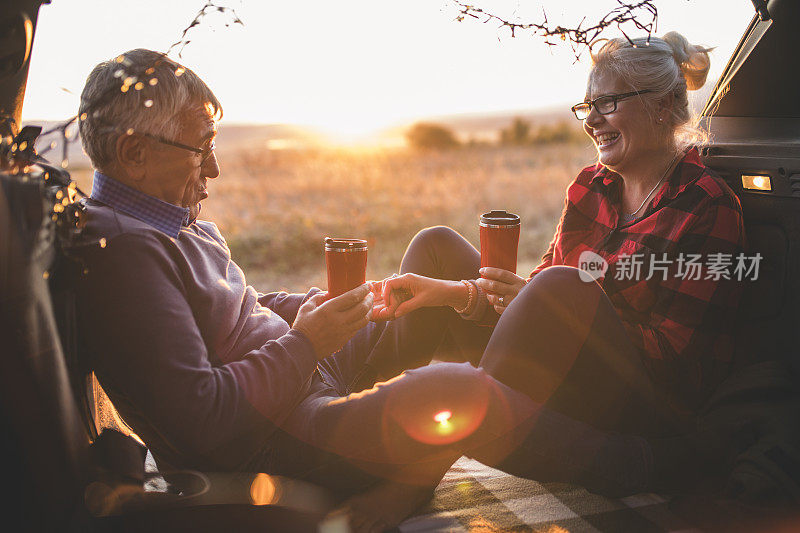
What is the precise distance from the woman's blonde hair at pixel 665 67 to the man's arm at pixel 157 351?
128 centimetres

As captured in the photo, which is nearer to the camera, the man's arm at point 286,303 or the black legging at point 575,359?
the black legging at point 575,359

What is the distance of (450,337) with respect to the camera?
1948mm

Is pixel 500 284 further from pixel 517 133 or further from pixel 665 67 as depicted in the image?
pixel 517 133

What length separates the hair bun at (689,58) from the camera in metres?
1.76

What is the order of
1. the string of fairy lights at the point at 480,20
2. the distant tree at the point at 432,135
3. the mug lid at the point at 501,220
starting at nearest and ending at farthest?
1. the string of fairy lights at the point at 480,20
2. the mug lid at the point at 501,220
3. the distant tree at the point at 432,135

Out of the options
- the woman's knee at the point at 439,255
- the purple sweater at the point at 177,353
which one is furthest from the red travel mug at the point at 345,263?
the woman's knee at the point at 439,255

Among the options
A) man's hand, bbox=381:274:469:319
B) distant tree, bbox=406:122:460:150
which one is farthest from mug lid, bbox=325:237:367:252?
distant tree, bbox=406:122:460:150

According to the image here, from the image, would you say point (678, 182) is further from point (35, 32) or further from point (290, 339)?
point (35, 32)

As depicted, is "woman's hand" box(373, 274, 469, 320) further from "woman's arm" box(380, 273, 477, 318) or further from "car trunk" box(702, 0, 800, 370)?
"car trunk" box(702, 0, 800, 370)

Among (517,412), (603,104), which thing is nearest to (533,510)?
(517,412)

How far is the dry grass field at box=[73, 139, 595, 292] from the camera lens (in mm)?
4805

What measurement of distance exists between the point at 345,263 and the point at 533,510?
0.76 m

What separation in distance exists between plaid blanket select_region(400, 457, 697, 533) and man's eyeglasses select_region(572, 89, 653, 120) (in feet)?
3.35

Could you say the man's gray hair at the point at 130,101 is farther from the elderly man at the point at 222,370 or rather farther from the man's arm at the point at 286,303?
the man's arm at the point at 286,303
